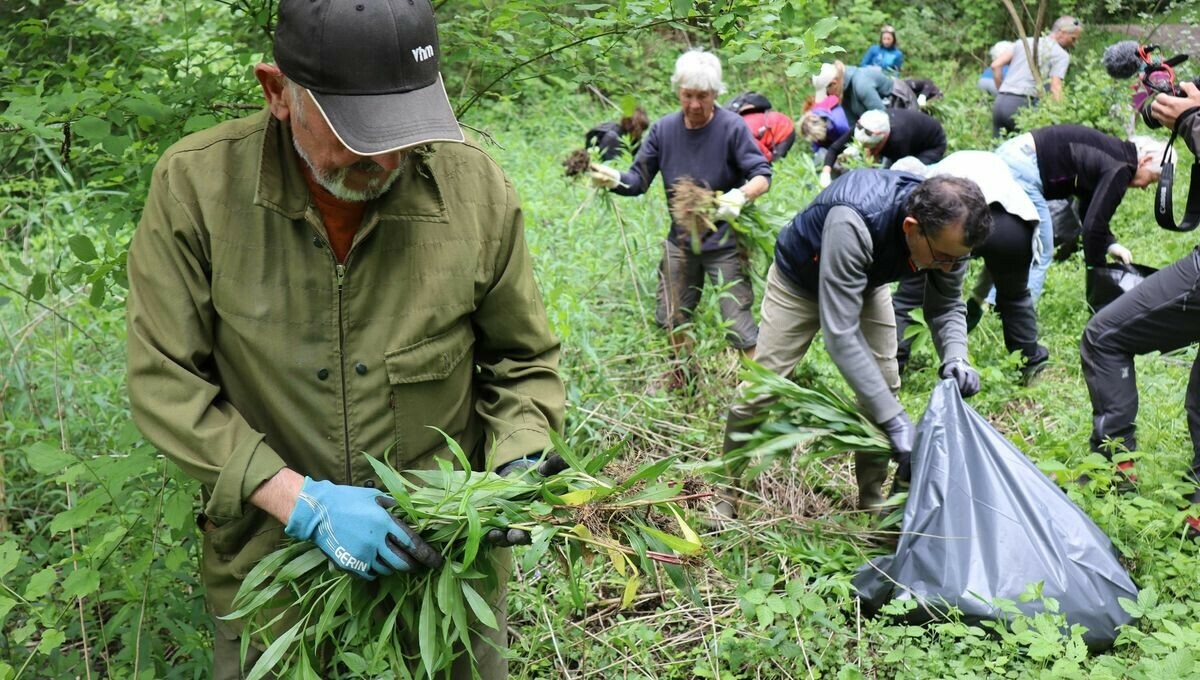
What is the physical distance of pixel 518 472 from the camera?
6.89 ft

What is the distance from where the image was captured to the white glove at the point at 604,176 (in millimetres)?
5461

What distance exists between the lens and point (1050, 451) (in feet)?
14.0

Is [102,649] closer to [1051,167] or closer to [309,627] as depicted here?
[309,627]

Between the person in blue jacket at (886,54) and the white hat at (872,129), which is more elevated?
the white hat at (872,129)

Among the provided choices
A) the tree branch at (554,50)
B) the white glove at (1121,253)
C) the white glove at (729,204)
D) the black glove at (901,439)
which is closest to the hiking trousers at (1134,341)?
the black glove at (901,439)

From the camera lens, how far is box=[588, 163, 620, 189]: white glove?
5.46m

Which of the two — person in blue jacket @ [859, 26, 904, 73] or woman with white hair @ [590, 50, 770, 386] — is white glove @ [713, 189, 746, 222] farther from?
person in blue jacket @ [859, 26, 904, 73]

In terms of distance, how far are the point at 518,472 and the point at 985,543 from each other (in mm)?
1864

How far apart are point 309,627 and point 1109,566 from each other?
254 cm

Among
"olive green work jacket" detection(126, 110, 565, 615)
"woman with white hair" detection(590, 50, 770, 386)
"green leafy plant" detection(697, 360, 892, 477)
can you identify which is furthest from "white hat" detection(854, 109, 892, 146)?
"olive green work jacket" detection(126, 110, 565, 615)

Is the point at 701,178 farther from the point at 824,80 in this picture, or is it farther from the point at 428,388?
the point at 824,80

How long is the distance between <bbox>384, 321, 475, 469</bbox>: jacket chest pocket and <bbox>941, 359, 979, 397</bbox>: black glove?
2.17 metres

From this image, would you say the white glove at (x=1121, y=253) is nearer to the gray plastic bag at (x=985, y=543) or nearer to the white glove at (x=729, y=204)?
the white glove at (x=729, y=204)

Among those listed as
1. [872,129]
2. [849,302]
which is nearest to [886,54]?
[872,129]
